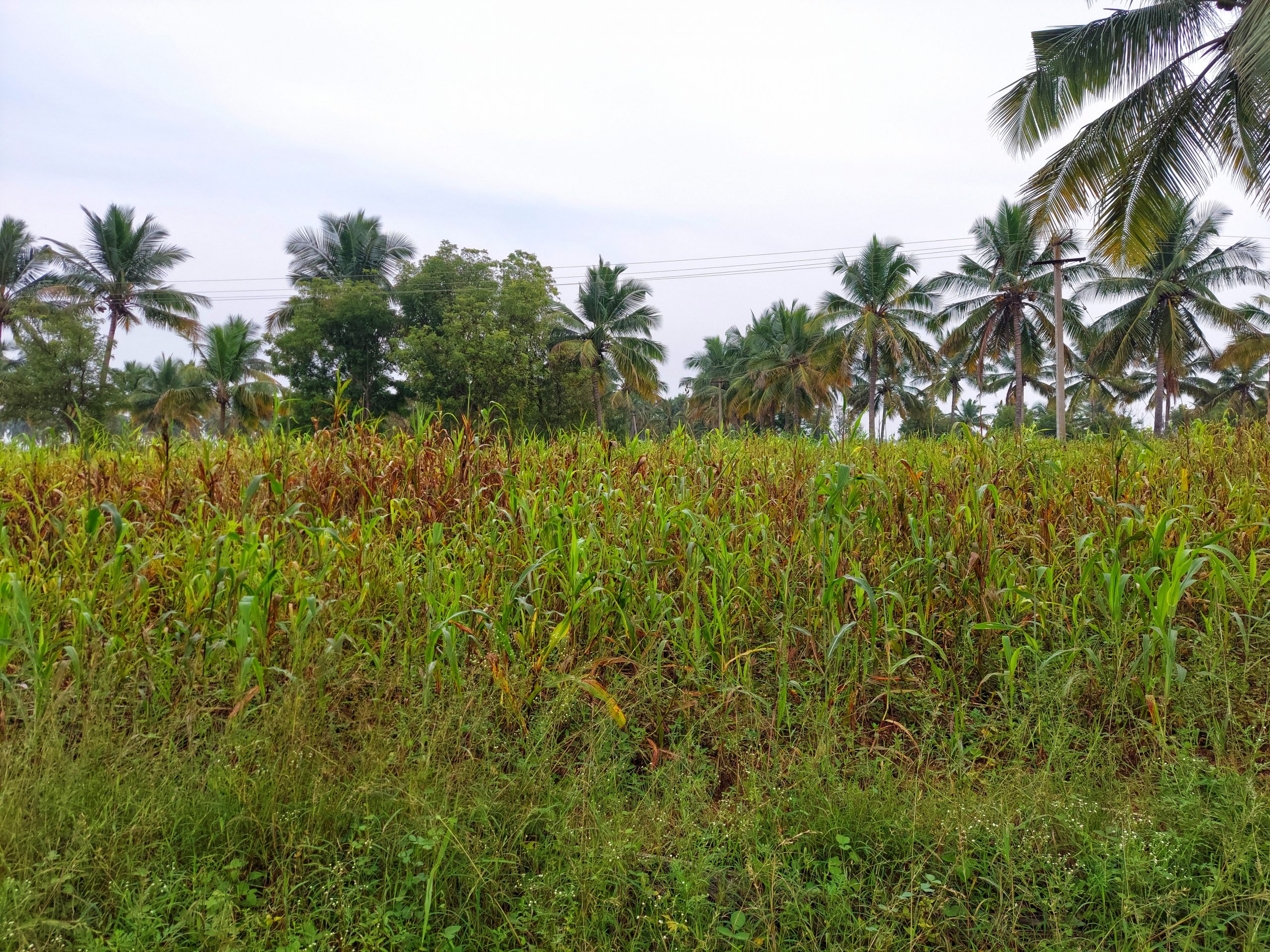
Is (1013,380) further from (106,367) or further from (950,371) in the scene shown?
(106,367)

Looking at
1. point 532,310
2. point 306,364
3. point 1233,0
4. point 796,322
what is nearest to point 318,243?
point 306,364

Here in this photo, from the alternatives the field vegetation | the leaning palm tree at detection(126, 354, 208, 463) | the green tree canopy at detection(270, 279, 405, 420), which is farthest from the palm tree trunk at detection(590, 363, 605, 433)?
the field vegetation

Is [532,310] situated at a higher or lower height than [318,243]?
lower

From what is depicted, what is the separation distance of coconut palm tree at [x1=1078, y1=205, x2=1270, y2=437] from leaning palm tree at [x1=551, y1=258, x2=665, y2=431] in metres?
16.6

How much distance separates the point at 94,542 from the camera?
3326 millimetres

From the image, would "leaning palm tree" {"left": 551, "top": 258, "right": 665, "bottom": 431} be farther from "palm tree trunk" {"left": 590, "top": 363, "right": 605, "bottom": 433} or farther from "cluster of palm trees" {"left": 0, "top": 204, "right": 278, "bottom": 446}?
"cluster of palm trees" {"left": 0, "top": 204, "right": 278, "bottom": 446}

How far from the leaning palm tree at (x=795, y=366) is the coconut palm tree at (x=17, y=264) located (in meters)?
28.6

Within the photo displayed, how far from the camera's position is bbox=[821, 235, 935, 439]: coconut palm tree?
92.6 feet

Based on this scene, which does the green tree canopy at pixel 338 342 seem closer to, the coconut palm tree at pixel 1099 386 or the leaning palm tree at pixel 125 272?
the leaning palm tree at pixel 125 272

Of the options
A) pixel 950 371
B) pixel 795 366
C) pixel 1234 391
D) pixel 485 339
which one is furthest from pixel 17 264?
pixel 1234 391

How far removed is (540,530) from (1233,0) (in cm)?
1265

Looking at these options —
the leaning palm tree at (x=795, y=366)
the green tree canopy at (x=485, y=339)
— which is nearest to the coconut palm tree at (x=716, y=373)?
the leaning palm tree at (x=795, y=366)

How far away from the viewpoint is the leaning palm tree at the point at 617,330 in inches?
1104

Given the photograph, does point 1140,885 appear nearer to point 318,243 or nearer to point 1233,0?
point 1233,0
